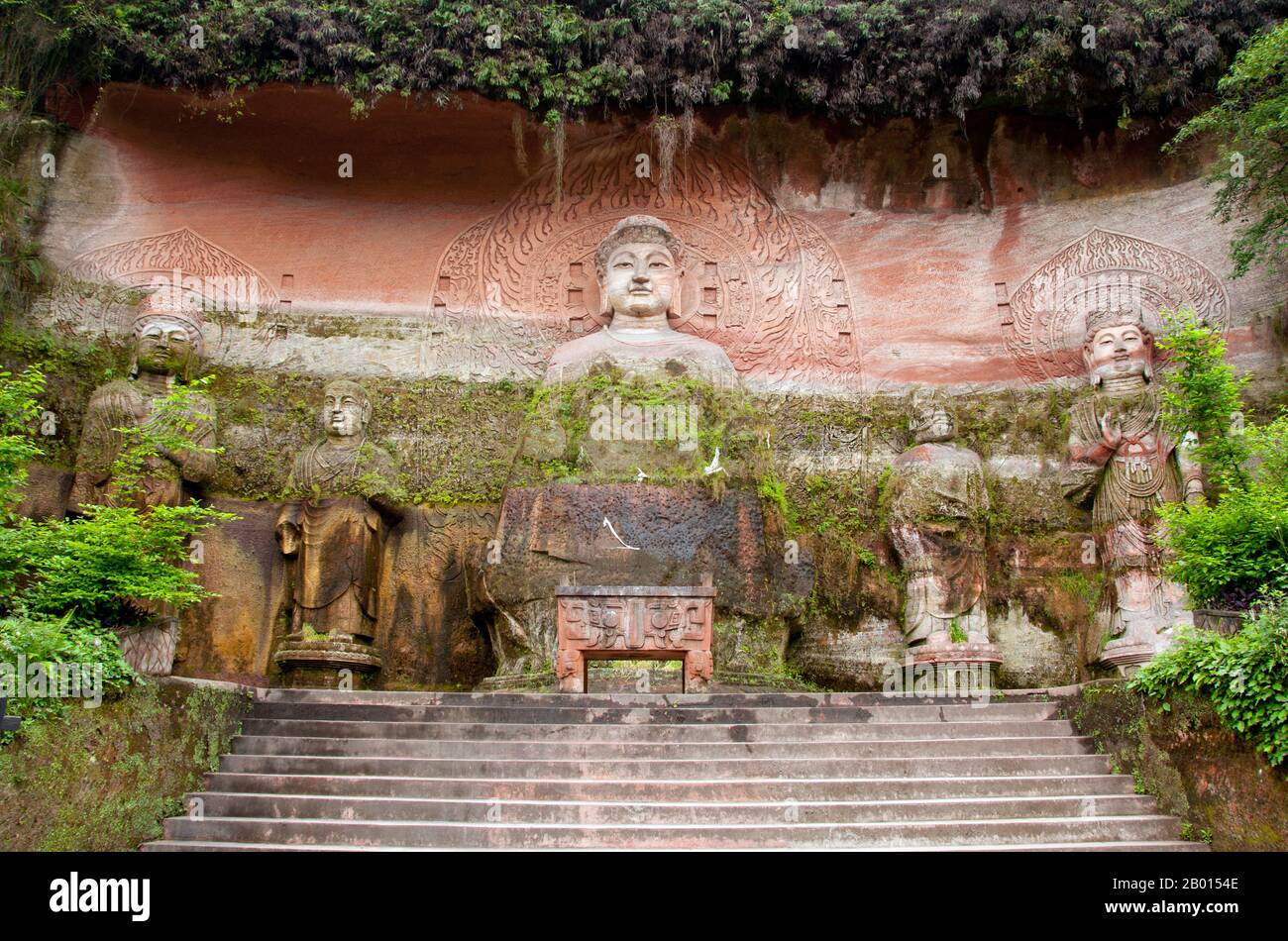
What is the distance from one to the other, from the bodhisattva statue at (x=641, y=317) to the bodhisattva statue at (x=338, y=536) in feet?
5.89

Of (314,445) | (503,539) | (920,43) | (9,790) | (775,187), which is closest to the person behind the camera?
(9,790)

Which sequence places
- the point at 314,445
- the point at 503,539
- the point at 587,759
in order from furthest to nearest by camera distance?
the point at 314,445
the point at 503,539
the point at 587,759

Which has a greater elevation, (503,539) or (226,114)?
(226,114)

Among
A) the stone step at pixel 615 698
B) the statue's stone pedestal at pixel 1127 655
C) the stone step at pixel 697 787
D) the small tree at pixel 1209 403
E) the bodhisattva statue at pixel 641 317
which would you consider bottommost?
the stone step at pixel 697 787

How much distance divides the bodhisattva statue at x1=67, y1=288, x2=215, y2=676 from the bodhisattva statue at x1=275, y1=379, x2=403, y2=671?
859mm

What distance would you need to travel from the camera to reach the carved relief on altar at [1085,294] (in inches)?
496

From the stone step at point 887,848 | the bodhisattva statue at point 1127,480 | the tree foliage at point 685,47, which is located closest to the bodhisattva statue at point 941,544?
the bodhisattva statue at point 1127,480

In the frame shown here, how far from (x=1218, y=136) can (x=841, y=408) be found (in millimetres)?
4359

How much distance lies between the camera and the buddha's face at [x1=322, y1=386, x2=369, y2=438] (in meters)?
11.2

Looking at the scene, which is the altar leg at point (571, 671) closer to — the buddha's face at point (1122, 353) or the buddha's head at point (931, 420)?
the buddha's head at point (931, 420)

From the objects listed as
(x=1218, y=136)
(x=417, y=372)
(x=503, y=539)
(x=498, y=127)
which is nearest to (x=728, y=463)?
(x=503, y=539)

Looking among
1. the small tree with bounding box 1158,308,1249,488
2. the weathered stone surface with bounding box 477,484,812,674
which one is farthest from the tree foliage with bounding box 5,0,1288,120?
the small tree with bounding box 1158,308,1249,488

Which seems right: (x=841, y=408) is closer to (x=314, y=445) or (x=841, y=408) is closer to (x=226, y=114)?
(x=314, y=445)

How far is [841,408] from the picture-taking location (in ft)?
41.9
